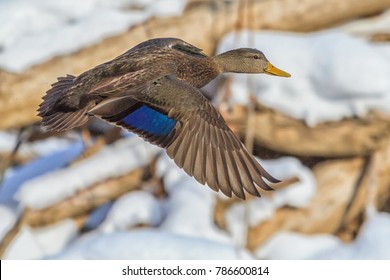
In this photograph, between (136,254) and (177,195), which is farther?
(177,195)

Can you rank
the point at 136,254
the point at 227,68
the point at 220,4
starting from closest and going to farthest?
the point at 227,68
the point at 136,254
the point at 220,4

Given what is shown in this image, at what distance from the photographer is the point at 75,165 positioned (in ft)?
26.3

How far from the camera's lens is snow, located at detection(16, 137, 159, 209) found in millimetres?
7766

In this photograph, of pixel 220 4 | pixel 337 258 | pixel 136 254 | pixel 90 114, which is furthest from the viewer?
pixel 220 4

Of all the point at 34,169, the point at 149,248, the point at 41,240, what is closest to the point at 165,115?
the point at 149,248

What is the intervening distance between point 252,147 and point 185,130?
3.03m


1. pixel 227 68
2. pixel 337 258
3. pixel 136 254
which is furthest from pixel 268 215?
pixel 227 68

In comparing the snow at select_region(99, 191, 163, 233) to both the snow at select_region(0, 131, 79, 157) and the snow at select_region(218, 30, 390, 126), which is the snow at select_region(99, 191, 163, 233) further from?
the snow at select_region(0, 131, 79, 157)

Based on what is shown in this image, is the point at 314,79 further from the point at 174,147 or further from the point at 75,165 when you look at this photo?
the point at 174,147

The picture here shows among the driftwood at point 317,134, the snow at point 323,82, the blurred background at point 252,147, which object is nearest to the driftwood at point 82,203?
the blurred background at point 252,147

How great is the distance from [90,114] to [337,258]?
3.22m

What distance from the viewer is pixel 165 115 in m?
4.84

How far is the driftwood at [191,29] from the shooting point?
7902mm

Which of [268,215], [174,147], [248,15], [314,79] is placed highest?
[248,15]
